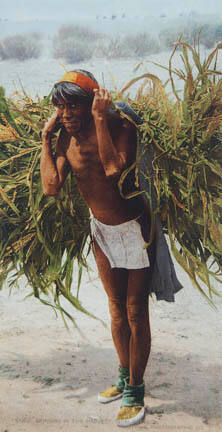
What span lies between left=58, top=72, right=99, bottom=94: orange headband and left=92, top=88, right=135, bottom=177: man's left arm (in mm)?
43

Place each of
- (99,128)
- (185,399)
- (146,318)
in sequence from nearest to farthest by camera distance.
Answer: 1. (99,128)
2. (146,318)
3. (185,399)

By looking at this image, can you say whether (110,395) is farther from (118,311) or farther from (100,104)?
(100,104)

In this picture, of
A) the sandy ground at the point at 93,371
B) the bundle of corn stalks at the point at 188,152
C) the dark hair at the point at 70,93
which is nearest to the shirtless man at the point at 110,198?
the dark hair at the point at 70,93

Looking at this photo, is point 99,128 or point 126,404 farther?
point 126,404

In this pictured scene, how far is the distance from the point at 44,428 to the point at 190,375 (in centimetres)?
106

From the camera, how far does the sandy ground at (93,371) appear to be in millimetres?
3016

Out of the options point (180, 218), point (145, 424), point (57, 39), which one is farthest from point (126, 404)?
point (57, 39)

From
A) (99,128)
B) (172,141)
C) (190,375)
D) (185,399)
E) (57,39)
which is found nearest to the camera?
(99,128)

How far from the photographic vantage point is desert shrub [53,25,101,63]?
1005 cm

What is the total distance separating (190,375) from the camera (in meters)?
3.59

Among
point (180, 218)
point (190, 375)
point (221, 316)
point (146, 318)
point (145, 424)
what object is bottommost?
point (221, 316)

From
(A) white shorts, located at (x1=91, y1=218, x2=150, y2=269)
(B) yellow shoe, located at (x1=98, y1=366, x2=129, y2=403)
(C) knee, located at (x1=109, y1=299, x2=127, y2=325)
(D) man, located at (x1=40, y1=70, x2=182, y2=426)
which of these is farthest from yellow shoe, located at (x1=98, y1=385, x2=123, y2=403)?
(A) white shorts, located at (x1=91, y1=218, x2=150, y2=269)

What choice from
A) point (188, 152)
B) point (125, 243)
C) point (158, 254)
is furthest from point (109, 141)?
point (158, 254)

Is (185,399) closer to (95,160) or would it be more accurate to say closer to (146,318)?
(146,318)
